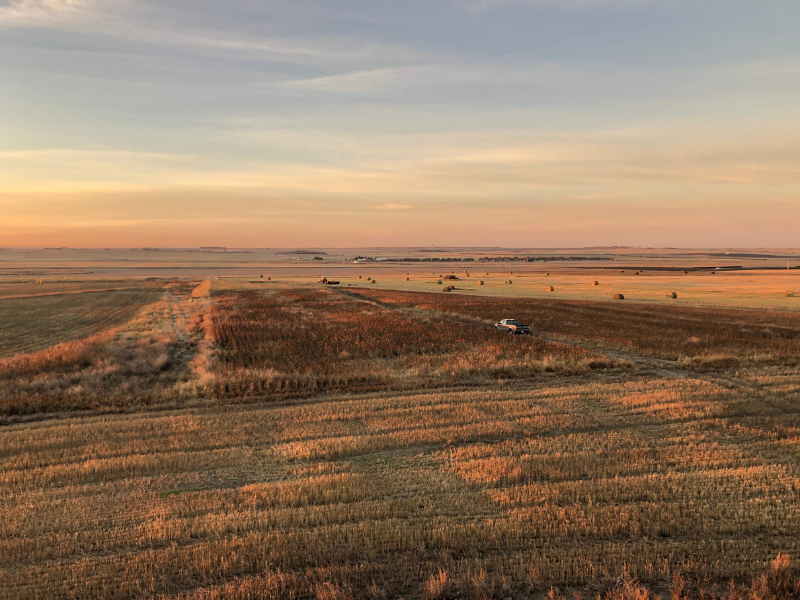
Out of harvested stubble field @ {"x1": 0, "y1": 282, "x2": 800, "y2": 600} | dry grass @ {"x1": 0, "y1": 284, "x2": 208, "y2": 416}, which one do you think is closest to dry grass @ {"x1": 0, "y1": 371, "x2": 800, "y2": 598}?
harvested stubble field @ {"x1": 0, "y1": 282, "x2": 800, "y2": 600}

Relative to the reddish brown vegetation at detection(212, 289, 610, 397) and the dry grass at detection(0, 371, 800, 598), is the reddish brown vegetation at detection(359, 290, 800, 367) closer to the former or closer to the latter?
the reddish brown vegetation at detection(212, 289, 610, 397)

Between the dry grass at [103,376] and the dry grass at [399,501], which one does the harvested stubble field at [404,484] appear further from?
the dry grass at [103,376]

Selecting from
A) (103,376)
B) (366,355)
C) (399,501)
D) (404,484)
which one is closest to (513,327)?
(366,355)

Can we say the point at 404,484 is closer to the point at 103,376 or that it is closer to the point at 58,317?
the point at 103,376

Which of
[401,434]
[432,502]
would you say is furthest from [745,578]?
[401,434]

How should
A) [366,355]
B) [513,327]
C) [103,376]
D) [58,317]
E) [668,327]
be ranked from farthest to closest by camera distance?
[58,317], [668,327], [513,327], [366,355], [103,376]

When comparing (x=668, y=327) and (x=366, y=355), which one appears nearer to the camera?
(x=366, y=355)

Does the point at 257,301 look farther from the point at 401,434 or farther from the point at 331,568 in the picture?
the point at 331,568

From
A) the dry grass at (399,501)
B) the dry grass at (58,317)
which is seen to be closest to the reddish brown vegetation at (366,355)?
the dry grass at (399,501)
